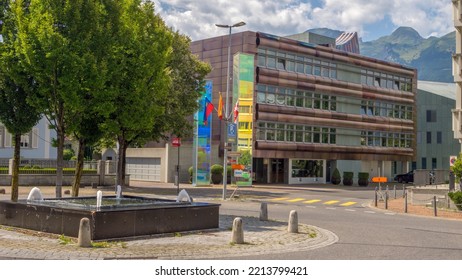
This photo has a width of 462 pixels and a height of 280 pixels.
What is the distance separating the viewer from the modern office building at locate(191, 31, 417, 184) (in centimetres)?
5275

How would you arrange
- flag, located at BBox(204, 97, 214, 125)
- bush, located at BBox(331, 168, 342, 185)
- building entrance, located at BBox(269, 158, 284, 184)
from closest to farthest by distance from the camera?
flag, located at BBox(204, 97, 214, 125), building entrance, located at BBox(269, 158, 284, 184), bush, located at BBox(331, 168, 342, 185)

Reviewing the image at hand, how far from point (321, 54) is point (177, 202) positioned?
148 feet

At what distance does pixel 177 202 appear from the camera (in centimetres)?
1686

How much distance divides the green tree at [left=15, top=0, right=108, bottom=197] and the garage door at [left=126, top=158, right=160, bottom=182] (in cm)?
3720

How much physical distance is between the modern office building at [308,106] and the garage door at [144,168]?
6.41 meters

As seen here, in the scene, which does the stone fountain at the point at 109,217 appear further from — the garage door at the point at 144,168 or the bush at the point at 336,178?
the bush at the point at 336,178

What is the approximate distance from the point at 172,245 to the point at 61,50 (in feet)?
27.0

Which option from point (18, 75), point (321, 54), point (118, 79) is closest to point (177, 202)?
point (118, 79)

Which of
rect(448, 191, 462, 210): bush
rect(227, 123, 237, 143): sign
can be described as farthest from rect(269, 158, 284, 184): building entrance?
rect(448, 191, 462, 210): bush

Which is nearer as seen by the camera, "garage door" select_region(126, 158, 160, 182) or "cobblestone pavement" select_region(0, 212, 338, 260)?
"cobblestone pavement" select_region(0, 212, 338, 260)

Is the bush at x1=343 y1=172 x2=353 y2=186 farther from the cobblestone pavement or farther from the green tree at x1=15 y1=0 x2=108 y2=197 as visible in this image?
the green tree at x1=15 y1=0 x2=108 y2=197

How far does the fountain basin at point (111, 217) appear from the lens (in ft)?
45.3

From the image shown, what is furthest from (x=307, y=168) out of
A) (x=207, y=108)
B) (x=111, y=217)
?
(x=111, y=217)
